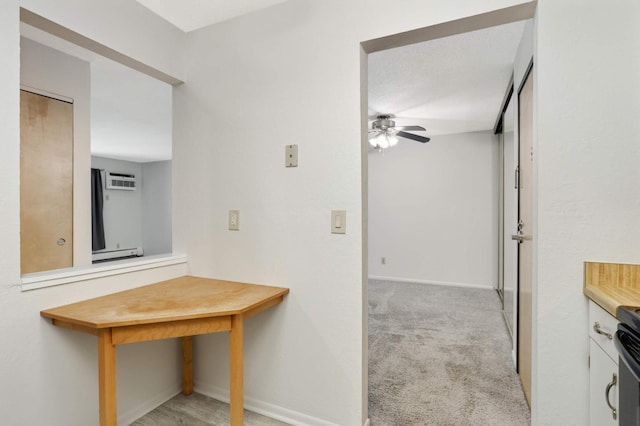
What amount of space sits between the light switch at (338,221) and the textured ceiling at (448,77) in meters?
1.49

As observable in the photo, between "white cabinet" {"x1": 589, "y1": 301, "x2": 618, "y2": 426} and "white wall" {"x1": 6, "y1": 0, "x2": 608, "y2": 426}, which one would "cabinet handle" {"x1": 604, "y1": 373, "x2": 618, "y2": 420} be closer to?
"white cabinet" {"x1": 589, "y1": 301, "x2": 618, "y2": 426}

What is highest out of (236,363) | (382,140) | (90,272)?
(382,140)

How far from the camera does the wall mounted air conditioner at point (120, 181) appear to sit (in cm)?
748

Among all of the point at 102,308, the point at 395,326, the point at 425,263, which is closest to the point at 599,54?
the point at 102,308

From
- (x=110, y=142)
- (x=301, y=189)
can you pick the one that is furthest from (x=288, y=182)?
(x=110, y=142)

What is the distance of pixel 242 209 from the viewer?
1891 millimetres

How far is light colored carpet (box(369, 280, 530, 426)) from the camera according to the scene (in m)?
1.86

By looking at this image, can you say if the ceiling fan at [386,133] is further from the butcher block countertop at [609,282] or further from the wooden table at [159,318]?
the butcher block countertop at [609,282]

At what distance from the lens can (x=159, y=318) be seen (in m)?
1.32

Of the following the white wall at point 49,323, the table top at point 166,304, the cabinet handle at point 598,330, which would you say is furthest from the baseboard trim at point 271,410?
the cabinet handle at point 598,330

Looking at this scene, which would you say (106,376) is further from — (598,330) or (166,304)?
(598,330)

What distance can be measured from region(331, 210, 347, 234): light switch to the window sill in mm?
1042

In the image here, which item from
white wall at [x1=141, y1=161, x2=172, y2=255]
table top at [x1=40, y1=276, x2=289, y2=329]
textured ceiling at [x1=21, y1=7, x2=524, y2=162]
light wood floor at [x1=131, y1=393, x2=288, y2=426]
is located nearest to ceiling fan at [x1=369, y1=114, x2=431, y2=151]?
textured ceiling at [x1=21, y1=7, x2=524, y2=162]

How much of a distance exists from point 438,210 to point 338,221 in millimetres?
3831
